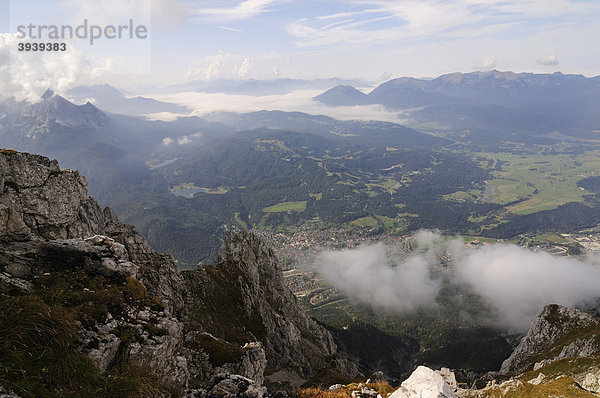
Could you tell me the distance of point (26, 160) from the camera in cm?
3192

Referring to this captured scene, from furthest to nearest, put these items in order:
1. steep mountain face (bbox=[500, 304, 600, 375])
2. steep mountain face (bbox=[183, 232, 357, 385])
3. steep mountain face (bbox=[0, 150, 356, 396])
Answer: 1. steep mountain face (bbox=[500, 304, 600, 375])
2. steep mountain face (bbox=[183, 232, 357, 385])
3. steep mountain face (bbox=[0, 150, 356, 396])

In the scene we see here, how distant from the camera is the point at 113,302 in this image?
19172 millimetres

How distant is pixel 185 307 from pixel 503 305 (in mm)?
210988

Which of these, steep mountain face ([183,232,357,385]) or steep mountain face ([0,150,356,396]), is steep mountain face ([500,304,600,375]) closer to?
steep mountain face ([183,232,357,385])

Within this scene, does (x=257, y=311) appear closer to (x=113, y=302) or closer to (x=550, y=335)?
(x=113, y=302)

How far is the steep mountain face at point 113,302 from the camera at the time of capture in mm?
15492

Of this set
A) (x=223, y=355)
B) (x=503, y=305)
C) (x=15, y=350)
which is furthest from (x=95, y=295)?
(x=503, y=305)

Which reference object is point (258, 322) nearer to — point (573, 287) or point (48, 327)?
point (48, 327)

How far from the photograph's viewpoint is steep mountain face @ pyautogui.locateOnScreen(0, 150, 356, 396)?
15.5 m

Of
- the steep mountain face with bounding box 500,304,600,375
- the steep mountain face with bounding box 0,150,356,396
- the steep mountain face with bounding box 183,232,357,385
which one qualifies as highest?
the steep mountain face with bounding box 0,150,356,396

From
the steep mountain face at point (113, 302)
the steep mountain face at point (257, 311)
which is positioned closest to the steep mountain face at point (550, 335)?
the steep mountain face at point (257, 311)

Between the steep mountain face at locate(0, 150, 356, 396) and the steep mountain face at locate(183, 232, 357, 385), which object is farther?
the steep mountain face at locate(183, 232, 357, 385)

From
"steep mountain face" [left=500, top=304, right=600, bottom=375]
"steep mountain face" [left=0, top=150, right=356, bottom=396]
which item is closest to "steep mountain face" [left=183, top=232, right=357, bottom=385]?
"steep mountain face" [left=0, top=150, right=356, bottom=396]

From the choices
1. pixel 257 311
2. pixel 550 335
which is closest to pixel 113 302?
pixel 257 311
